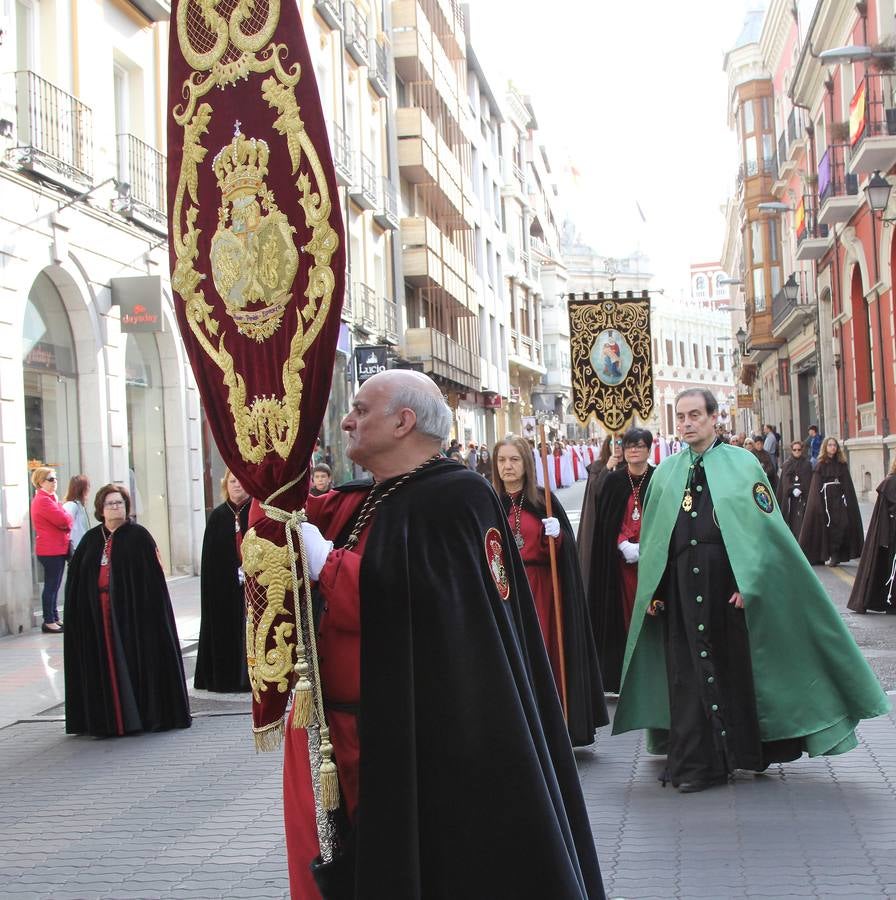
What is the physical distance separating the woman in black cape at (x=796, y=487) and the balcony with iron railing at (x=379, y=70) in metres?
16.9

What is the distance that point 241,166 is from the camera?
352 centimetres

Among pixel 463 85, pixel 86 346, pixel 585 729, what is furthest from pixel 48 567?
pixel 463 85

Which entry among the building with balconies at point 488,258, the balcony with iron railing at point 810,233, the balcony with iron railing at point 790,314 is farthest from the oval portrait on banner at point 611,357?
the building with balconies at point 488,258

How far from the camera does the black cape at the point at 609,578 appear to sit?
29.4 ft

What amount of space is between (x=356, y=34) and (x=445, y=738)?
1147 inches

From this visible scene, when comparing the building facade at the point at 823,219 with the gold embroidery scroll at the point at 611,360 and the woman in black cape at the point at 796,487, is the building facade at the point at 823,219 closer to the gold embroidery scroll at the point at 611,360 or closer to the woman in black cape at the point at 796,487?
the woman in black cape at the point at 796,487

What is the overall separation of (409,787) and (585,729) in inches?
164

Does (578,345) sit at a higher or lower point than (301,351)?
higher

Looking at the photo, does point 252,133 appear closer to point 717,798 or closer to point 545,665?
point 545,665

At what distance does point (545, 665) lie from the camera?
12.0 ft

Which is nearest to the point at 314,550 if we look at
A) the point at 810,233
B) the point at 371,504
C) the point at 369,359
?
the point at 371,504

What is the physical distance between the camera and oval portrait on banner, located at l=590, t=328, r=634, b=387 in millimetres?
14422

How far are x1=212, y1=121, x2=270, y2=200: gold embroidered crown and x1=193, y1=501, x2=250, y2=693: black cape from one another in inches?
275

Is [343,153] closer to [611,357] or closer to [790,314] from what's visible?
[611,357]
